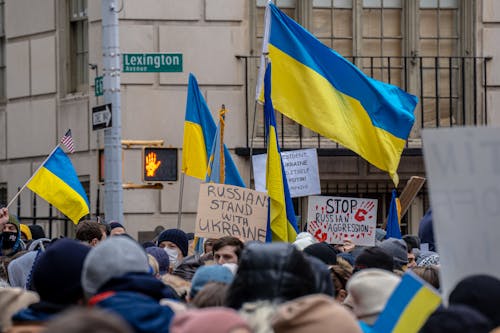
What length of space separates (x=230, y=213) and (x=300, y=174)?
4149 millimetres

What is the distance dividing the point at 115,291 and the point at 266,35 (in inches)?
352

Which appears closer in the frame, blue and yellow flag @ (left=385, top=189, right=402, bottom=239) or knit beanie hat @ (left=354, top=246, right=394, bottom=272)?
knit beanie hat @ (left=354, top=246, right=394, bottom=272)

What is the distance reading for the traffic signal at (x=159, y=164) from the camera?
17188mm

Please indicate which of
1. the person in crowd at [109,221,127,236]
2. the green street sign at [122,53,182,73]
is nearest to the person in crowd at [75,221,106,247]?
the person in crowd at [109,221,127,236]

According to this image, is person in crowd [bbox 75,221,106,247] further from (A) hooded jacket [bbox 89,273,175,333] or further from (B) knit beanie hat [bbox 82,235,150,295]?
(A) hooded jacket [bbox 89,273,175,333]

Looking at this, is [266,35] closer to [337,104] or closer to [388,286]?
[337,104]

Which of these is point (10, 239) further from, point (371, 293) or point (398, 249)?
point (371, 293)

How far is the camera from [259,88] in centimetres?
1498

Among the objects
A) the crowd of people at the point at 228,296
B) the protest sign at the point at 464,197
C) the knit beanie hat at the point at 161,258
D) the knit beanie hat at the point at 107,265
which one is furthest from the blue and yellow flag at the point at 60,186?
the protest sign at the point at 464,197

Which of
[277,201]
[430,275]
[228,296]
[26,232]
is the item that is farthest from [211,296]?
[26,232]

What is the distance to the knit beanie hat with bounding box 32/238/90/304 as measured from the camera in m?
6.38

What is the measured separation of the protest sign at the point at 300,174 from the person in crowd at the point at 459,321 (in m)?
10.7

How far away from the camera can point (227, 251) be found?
10.7m

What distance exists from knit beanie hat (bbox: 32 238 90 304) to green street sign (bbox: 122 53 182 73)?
9.57 m
